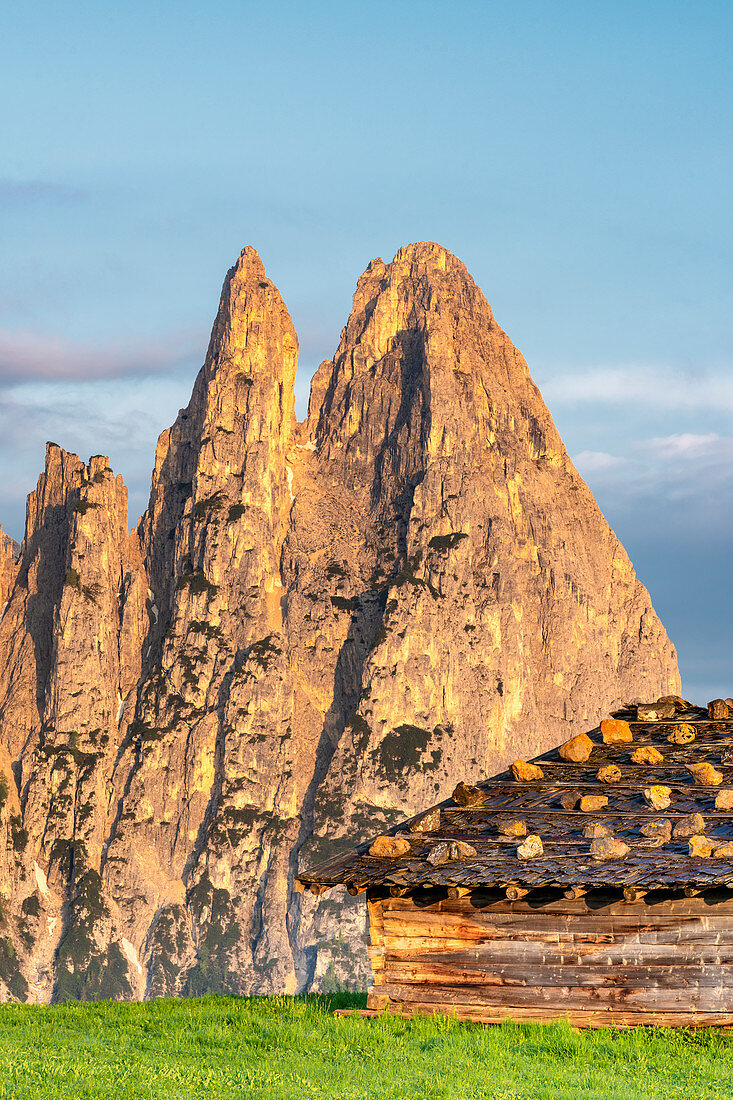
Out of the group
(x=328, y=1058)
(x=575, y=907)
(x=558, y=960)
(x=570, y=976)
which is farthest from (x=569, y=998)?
(x=328, y=1058)

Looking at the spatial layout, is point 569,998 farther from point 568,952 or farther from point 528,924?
point 528,924

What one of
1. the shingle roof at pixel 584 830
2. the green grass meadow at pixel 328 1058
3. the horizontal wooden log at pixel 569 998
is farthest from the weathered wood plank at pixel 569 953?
the shingle roof at pixel 584 830

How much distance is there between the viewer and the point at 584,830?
18.8 metres

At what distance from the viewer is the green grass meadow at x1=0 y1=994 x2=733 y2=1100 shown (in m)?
13.1

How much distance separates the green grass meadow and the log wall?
1.84 ft

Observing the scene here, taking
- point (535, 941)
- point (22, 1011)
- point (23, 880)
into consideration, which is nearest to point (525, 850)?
point (535, 941)

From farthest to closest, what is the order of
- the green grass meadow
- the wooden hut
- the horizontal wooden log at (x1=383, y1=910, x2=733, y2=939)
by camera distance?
the horizontal wooden log at (x1=383, y1=910, x2=733, y2=939), the wooden hut, the green grass meadow

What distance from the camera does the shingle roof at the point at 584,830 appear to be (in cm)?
1720

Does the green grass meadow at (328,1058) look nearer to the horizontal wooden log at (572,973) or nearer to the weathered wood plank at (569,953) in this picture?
the horizontal wooden log at (572,973)

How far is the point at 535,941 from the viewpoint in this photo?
18.1 m

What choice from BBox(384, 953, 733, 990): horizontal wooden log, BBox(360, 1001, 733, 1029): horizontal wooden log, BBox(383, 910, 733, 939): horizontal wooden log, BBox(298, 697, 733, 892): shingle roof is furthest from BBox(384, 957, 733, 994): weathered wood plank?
BBox(298, 697, 733, 892): shingle roof

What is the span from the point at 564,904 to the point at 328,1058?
4.43 metres

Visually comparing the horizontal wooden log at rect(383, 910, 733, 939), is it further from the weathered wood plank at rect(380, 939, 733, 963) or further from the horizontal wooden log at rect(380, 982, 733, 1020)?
the horizontal wooden log at rect(380, 982, 733, 1020)

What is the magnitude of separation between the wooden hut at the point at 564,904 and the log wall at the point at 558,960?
0.02 meters
